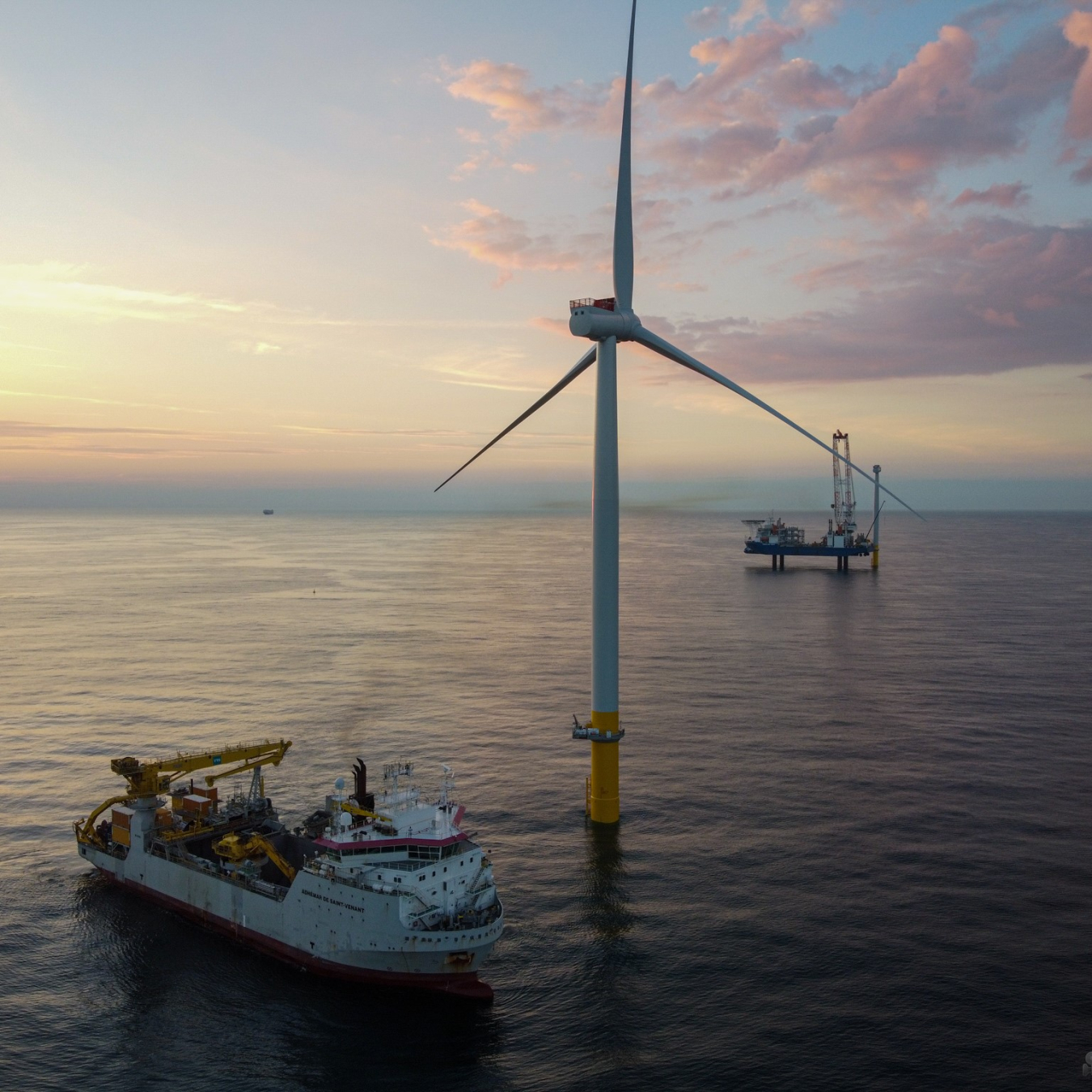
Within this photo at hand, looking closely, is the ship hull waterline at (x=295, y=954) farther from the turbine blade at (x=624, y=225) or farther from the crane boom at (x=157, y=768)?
the turbine blade at (x=624, y=225)

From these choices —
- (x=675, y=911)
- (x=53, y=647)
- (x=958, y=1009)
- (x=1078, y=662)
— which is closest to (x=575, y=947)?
(x=675, y=911)

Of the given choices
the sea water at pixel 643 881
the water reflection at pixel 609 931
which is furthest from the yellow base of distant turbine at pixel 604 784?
the sea water at pixel 643 881

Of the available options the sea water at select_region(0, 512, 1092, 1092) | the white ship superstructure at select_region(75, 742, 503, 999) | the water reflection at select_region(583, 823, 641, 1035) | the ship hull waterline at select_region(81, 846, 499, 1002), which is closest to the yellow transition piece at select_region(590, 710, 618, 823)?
the water reflection at select_region(583, 823, 641, 1035)

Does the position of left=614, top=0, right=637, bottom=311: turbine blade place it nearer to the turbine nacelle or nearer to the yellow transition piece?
the turbine nacelle

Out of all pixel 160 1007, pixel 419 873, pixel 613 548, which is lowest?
pixel 160 1007

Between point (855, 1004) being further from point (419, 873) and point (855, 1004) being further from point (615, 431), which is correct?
point (615, 431)

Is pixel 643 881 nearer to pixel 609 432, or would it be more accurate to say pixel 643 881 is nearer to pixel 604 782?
pixel 604 782
